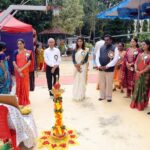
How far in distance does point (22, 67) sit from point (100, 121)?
1.86 m

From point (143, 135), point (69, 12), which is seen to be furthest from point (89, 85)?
point (69, 12)

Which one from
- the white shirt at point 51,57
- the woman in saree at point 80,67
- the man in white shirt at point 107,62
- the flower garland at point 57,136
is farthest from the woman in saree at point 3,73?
the man in white shirt at point 107,62

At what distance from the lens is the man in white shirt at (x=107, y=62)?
557 cm

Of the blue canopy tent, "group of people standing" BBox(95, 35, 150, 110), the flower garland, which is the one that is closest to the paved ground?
the flower garland

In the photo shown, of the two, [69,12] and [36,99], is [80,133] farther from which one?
[69,12]

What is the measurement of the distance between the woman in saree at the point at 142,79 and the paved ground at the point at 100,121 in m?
0.23

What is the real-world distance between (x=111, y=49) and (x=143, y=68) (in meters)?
0.88

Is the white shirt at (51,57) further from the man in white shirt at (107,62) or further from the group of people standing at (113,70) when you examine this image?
the man in white shirt at (107,62)

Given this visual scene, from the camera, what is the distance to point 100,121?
4723 mm

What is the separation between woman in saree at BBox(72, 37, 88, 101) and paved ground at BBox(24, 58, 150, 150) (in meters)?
0.24

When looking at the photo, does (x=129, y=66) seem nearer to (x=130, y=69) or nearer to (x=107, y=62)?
(x=130, y=69)

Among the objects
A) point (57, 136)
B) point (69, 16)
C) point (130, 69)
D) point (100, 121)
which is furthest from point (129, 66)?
point (69, 16)

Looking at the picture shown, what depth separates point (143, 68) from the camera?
5.01 metres

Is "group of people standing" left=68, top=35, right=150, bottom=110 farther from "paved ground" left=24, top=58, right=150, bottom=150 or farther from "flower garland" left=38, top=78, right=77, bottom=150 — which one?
"flower garland" left=38, top=78, right=77, bottom=150
